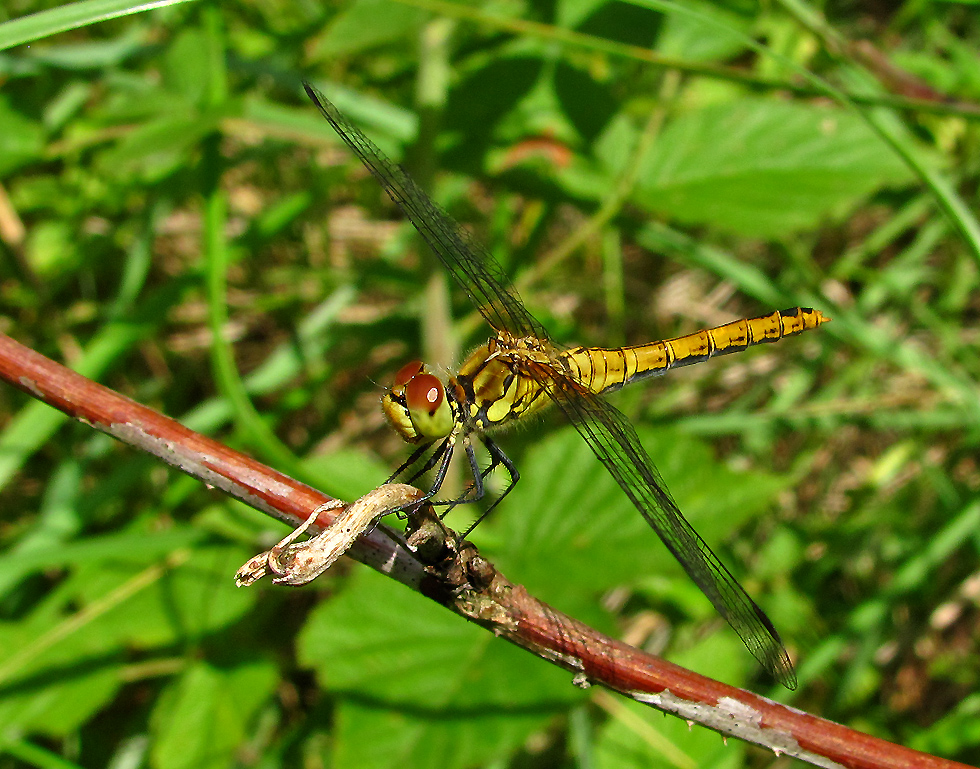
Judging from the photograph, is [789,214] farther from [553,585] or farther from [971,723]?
[971,723]

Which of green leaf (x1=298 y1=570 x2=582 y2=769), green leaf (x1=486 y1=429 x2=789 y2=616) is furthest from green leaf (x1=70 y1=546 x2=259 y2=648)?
green leaf (x1=486 y1=429 x2=789 y2=616)

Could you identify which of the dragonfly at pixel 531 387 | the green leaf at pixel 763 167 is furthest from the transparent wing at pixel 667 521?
the green leaf at pixel 763 167

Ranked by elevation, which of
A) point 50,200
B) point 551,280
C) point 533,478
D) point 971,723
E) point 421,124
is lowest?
point 971,723

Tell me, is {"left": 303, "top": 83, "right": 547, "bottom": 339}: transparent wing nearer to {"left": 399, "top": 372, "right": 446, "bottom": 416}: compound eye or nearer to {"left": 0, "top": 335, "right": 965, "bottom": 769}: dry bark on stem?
{"left": 399, "top": 372, "right": 446, "bottom": 416}: compound eye

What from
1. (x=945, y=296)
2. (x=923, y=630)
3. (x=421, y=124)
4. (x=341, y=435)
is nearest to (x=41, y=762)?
(x=341, y=435)

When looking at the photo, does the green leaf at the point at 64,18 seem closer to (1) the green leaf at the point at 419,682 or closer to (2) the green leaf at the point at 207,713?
(1) the green leaf at the point at 419,682

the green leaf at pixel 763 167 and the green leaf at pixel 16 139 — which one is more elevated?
the green leaf at pixel 16 139
